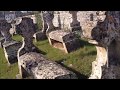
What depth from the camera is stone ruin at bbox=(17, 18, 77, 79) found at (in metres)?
8.95

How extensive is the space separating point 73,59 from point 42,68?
8.74 ft

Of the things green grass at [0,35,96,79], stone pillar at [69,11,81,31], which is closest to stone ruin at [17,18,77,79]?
green grass at [0,35,96,79]

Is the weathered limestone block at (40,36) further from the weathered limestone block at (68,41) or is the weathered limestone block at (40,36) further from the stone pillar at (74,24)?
the weathered limestone block at (68,41)

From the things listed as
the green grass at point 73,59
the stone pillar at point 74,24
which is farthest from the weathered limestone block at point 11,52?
the stone pillar at point 74,24

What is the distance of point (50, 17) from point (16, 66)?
5711 millimetres

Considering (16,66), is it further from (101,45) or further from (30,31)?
(101,45)

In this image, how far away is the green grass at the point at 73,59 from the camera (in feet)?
36.2

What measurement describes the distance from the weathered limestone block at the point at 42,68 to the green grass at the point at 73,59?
3.49 feet

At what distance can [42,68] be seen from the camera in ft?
32.4

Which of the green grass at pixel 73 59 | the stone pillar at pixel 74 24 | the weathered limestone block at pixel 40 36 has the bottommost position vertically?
the green grass at pixel 73 59

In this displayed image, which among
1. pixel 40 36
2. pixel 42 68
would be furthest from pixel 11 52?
→ pixel 42 68

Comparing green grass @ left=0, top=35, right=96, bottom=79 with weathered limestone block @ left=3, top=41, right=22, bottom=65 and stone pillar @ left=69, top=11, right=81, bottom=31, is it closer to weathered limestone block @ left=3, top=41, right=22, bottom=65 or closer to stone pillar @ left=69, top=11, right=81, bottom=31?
weathered limestone block @ left=3, top=41, right=22, bottom=65

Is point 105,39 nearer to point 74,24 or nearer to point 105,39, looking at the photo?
point 105,39

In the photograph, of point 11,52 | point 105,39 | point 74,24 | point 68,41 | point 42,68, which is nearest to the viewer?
point 105,39
